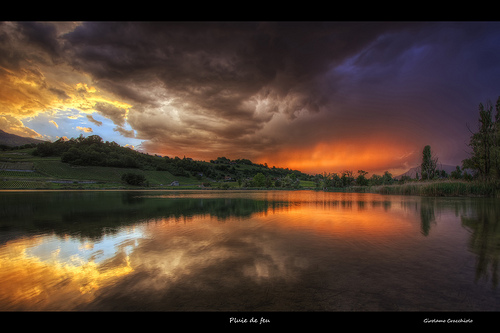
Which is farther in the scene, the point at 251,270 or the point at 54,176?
the point at 54,176

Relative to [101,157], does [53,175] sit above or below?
below

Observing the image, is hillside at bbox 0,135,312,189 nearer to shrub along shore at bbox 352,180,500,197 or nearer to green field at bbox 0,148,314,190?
green field at bbox 0,148,314,190

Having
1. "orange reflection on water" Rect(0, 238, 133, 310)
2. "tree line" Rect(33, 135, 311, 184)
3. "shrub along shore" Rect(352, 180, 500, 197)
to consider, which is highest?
"tree line" Rect(33, 135, 311, 184)

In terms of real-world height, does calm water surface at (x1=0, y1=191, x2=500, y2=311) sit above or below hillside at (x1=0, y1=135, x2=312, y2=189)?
below

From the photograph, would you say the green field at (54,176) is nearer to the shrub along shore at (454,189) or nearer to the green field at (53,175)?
the green field at (53,175)

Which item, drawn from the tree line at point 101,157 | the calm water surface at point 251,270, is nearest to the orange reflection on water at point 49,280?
the calm water surface at point 251,270

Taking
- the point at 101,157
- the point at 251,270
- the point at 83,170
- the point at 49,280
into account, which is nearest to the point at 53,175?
the point at 83,170

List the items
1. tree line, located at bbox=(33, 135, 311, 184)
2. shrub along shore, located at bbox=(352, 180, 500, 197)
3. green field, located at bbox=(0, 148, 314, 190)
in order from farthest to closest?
1. tree line, located at bbox=(33, 135, 311, 184)
2. green field, located at bbox=(0, 148, 314, 190)
3. shrub along shore, located at bbox=(352, 180, 500, 197)

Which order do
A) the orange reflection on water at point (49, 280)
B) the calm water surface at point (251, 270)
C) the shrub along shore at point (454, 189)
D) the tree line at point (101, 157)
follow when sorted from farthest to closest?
the tree line at point (101, 157) < the shrub along shore at point (454, 189) < the orange reflection on water at point (49, 280) < the calm water surface at point (251, 270)

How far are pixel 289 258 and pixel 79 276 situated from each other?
549cm

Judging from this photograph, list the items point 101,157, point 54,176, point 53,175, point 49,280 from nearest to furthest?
point 49,280, point 54,176, point 53,175, point 101,157

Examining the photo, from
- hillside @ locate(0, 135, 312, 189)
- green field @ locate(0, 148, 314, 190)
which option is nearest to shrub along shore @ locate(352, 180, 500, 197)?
hillside @ locate(0, 135, 312, 189)

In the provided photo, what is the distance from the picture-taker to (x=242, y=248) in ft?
25.2

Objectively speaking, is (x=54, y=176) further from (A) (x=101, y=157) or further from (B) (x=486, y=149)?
(B) (x=486, y=149)
